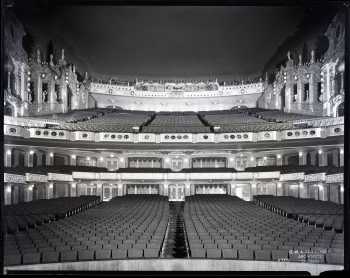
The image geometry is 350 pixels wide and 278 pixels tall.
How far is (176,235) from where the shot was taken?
815cm

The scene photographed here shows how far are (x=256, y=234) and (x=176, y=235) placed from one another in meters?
2.32

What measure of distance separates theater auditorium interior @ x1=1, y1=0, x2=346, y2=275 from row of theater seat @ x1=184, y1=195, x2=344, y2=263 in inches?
1.2

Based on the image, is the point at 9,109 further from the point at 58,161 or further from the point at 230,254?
the point at 230,254

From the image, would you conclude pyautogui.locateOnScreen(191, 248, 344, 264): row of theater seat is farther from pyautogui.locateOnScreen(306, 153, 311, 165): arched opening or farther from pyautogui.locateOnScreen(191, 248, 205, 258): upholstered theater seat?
pyautogui.locateOnScreen(306, 153, 311, 165): arched opening

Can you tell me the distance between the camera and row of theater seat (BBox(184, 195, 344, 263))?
5.77 metres

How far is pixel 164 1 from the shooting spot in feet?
18.5

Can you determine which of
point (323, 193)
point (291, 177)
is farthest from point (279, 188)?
point (323, 193)

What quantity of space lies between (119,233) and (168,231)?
2434 millimetres

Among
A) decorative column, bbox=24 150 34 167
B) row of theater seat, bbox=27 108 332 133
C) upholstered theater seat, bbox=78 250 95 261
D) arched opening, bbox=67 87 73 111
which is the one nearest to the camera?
upholstered theater seat, bbox=78 250 95 261

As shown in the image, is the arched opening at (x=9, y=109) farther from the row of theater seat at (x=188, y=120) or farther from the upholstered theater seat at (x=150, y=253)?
the upholstered theater seat at (x=150, y=253)

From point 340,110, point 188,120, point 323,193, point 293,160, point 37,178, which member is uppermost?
point 188,120

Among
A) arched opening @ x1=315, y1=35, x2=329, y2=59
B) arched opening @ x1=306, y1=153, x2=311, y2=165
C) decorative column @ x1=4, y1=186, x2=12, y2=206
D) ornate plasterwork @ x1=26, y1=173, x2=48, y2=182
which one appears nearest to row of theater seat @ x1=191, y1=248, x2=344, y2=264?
decorative column @ x1=4, y1=186, x2=12, y2=206

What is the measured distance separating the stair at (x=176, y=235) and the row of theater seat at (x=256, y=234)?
33 cm

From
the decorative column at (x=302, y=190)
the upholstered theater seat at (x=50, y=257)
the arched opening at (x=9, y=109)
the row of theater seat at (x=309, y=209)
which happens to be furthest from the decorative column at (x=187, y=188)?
the arched opening at (x=9, y=109)
